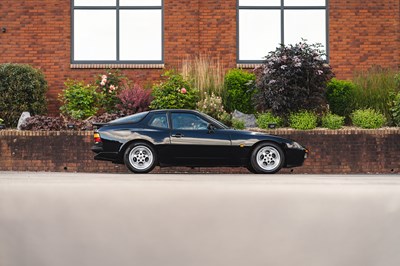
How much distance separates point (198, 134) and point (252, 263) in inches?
488

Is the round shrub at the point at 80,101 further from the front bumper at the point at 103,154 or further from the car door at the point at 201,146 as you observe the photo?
the car door at the point at 201,146

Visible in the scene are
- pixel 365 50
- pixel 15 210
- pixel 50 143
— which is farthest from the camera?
pixel 365 50

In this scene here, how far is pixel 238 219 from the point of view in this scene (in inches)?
39.6

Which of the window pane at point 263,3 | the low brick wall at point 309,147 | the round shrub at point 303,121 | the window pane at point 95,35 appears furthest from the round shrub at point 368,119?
the window pane at point 95,35

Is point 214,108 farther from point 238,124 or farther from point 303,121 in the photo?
point 303,121

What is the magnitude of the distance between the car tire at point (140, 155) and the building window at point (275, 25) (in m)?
8.01

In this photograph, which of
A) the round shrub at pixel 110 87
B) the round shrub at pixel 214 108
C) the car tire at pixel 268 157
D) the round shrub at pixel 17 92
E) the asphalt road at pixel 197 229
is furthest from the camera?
the round shrub at pixel 110 87

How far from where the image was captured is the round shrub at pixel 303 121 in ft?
57.5

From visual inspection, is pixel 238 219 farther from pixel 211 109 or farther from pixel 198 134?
pixel 211 109

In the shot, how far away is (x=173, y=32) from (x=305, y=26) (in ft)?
12.7

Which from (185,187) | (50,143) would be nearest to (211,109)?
(50,143)

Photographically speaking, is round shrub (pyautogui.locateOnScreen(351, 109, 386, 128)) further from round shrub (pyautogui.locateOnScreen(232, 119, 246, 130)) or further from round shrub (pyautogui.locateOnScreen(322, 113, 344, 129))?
round shrub (pyautogui.locateOnScreen(232, 119, 246, 130))

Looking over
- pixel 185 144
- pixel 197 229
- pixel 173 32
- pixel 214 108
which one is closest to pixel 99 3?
pixel 173 32

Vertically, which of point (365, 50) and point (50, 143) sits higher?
point (365, 50)
